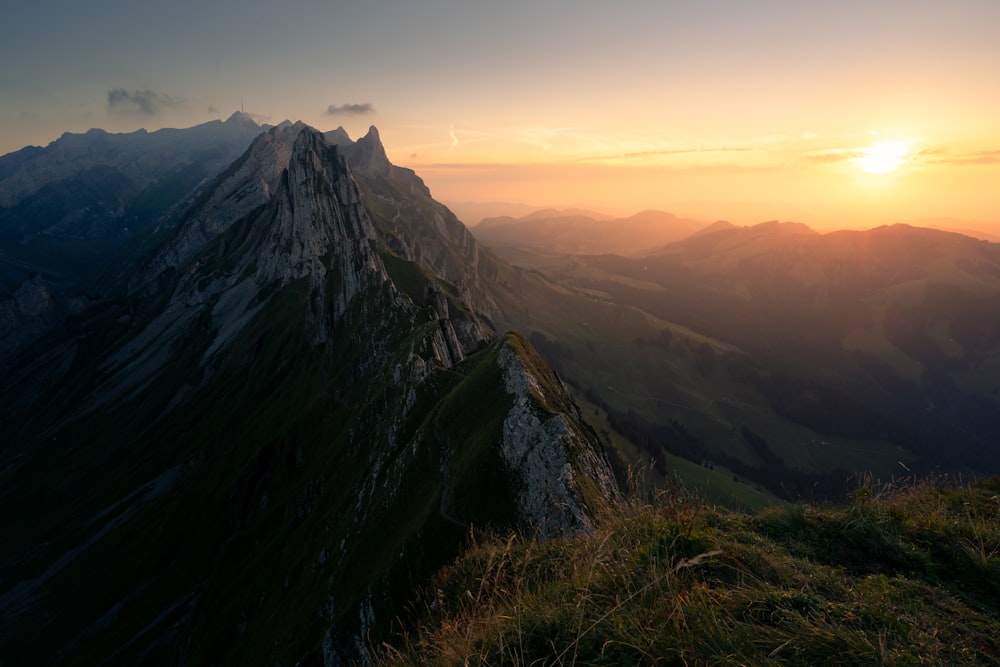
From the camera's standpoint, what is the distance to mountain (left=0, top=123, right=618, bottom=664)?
40281mm

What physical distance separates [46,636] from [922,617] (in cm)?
15384

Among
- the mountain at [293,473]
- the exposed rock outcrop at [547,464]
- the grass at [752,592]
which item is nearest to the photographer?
the grass at [752,592]

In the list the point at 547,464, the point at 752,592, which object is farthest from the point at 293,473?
the point at 752,592

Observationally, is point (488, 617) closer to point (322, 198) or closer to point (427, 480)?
point (427, 480)

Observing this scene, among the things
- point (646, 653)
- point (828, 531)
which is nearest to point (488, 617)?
point (646, 653)

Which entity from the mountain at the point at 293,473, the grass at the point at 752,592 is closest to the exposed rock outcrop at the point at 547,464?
the mountain at the point at 293,473

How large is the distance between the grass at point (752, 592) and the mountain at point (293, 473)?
521 centimetres

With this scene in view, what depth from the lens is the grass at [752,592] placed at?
5.72m

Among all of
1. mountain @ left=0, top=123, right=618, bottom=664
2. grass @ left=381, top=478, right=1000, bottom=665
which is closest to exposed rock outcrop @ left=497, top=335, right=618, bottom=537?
mountain @ left=0, top=123, right=618, bottom=664

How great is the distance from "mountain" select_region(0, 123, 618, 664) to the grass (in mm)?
5210

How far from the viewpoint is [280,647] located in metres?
49.7

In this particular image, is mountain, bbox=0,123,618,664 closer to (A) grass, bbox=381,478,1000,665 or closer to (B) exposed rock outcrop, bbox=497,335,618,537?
(B) exposed rock outcrop, bbox=497,335,618,537

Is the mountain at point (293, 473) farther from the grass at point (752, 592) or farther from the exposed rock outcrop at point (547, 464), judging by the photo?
the grass at point (752, 592)

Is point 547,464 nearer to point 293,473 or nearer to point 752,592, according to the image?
point 752,592
